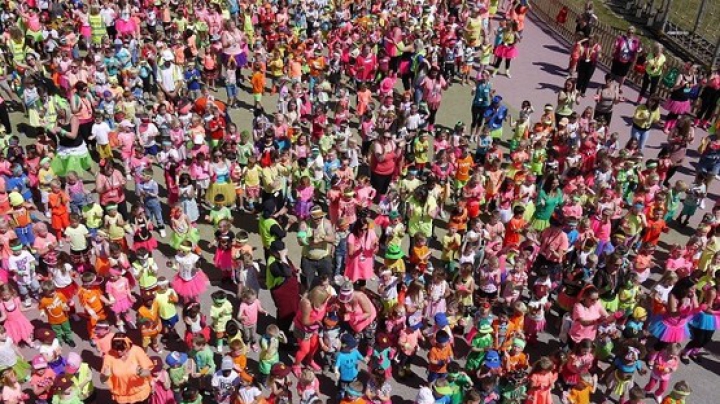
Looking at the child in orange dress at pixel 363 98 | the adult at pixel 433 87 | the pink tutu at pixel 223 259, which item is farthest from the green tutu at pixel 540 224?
the pink tutu at pixel 223 259

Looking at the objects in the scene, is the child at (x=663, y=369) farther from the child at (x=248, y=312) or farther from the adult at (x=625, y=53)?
the adult at (x=625, y=53)

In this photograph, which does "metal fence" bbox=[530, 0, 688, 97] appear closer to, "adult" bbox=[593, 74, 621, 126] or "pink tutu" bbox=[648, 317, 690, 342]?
"adult" bbox=[593, 74, 621, 126]

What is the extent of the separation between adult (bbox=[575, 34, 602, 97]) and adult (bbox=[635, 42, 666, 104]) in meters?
1.40

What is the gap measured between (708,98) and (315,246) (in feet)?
40.6

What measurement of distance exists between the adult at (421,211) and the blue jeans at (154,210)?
476cm

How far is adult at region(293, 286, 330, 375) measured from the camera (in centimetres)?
948

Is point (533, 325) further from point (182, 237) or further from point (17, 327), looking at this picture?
point (17, 327)

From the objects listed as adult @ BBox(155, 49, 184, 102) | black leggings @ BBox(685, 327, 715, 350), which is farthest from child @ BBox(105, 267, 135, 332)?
black leggings @ BBox(685, 327, 715, 350)

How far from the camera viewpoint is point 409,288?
9.91 m

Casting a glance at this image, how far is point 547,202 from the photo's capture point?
12.5m

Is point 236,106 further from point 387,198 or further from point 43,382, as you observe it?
point 43,382

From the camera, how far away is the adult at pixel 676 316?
1009cm

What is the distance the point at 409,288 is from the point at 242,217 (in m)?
5.14

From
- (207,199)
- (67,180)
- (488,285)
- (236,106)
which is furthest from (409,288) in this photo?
(236,106)
